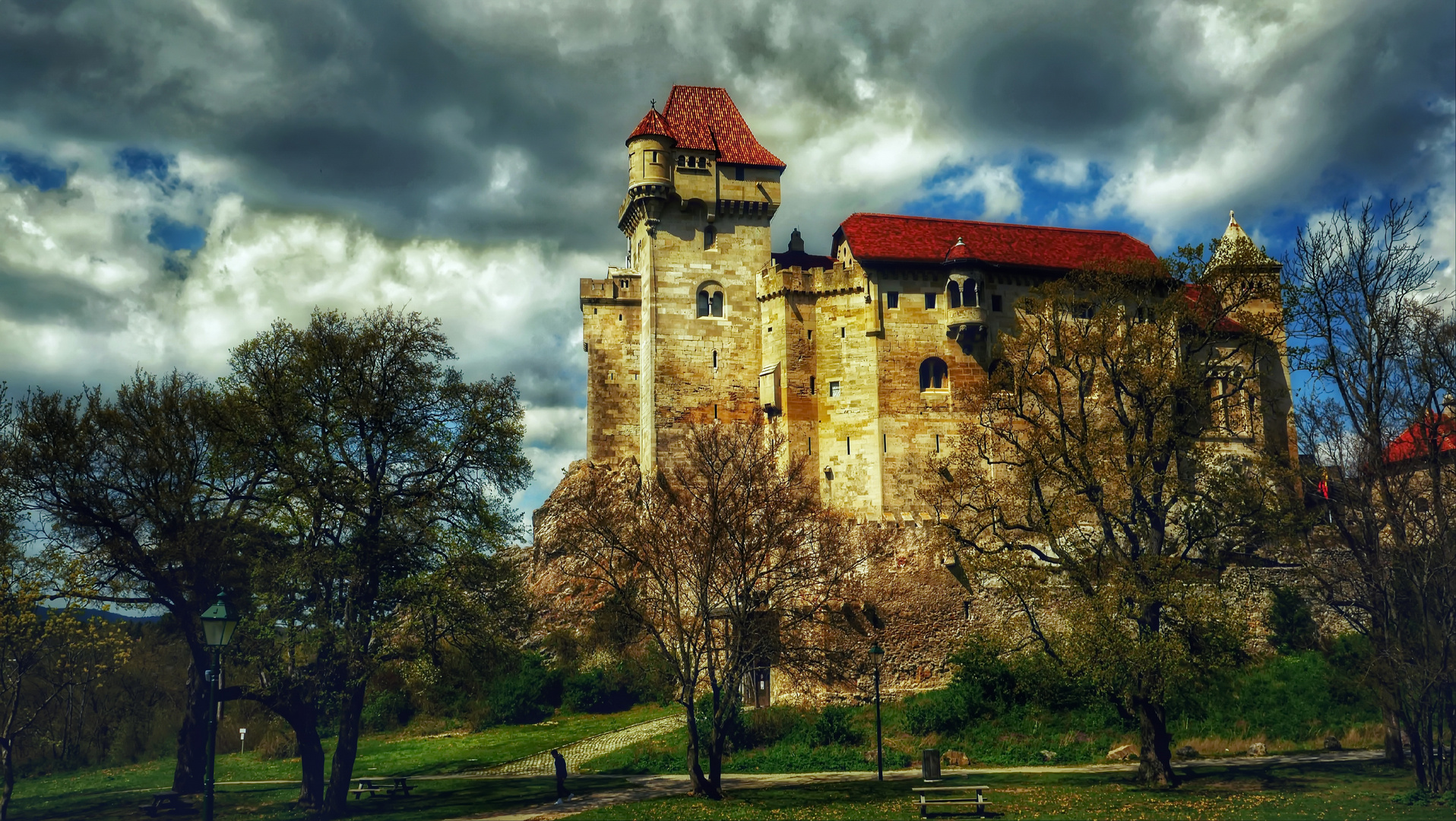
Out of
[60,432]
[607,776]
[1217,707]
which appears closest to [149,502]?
[60,432]

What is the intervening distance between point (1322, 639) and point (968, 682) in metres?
12.7

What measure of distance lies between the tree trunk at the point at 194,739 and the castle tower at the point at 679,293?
24.0 m

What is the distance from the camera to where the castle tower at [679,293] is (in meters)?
52.3

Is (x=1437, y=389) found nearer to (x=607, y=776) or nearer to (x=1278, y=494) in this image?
(x=1278, y=494)

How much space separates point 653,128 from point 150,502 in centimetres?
3242

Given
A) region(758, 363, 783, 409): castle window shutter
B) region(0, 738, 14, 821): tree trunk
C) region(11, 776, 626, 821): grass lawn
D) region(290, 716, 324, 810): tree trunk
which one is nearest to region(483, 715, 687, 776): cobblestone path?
region(11, 776, 626, 821): grass lawn

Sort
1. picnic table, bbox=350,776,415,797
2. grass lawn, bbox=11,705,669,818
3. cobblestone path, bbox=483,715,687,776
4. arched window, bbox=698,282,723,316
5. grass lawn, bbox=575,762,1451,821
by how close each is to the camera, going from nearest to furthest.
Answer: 1. grass lawn, bbox=575,762,1451,821
2. picnic table, bbox=350,776,415,797
3. grass lawn, bbox=11,705,669,818
4. cobblestone path, bbox=483,715,687,776
5. arched window, bbox=698,282,723,316

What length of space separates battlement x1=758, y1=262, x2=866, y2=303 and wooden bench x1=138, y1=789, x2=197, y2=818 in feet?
109

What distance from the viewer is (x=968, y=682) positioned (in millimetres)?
35406

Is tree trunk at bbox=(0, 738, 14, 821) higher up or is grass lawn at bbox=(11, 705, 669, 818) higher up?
tree trunk at bbox=(0, 738, 14, 821)

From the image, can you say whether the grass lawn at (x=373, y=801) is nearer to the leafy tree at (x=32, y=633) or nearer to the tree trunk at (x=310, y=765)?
the tree trunk at (x=310, y=765)

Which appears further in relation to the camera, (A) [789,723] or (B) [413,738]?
(B) [413,738]

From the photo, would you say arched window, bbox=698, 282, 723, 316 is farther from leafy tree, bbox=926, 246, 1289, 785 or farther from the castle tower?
leafy tree, bbox=926, 246, 1289, 785

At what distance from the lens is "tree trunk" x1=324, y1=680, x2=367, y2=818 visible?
86.8ft
